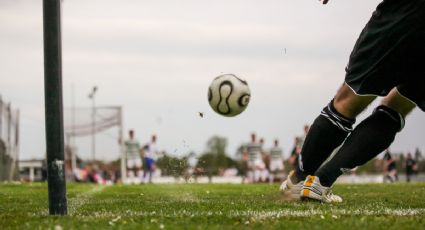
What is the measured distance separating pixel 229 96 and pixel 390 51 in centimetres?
183

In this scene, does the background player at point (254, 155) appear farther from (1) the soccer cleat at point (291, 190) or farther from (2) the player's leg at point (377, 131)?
(2) the player's leg at point (377, 131)

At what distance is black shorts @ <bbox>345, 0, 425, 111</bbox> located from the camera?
464 cm

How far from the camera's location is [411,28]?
463 cm

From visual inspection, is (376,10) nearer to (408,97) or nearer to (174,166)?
(408,97)

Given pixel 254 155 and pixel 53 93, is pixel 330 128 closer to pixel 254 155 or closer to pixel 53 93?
pixel 53 93

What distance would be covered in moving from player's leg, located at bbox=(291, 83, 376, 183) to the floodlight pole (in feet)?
6.89

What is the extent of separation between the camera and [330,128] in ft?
17.5

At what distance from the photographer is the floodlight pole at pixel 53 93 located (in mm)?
4312

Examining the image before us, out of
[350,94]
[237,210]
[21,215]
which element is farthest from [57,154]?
[350,94]

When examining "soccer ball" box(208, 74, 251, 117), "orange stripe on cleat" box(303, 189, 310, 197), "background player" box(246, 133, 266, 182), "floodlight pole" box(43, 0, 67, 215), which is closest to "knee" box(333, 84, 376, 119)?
"orange stripe on cleat" box(303, 189, 310, 197)

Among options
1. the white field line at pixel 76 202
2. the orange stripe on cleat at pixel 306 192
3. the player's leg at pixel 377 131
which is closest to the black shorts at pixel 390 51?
the player's leg at pixel 377 131

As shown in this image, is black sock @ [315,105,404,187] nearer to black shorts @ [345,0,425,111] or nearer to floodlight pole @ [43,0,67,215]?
black shorts @ [345,0,425,111]

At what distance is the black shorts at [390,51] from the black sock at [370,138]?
1.63 ft

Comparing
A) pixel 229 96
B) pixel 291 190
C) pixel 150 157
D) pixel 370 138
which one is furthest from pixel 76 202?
pixel 150 157
